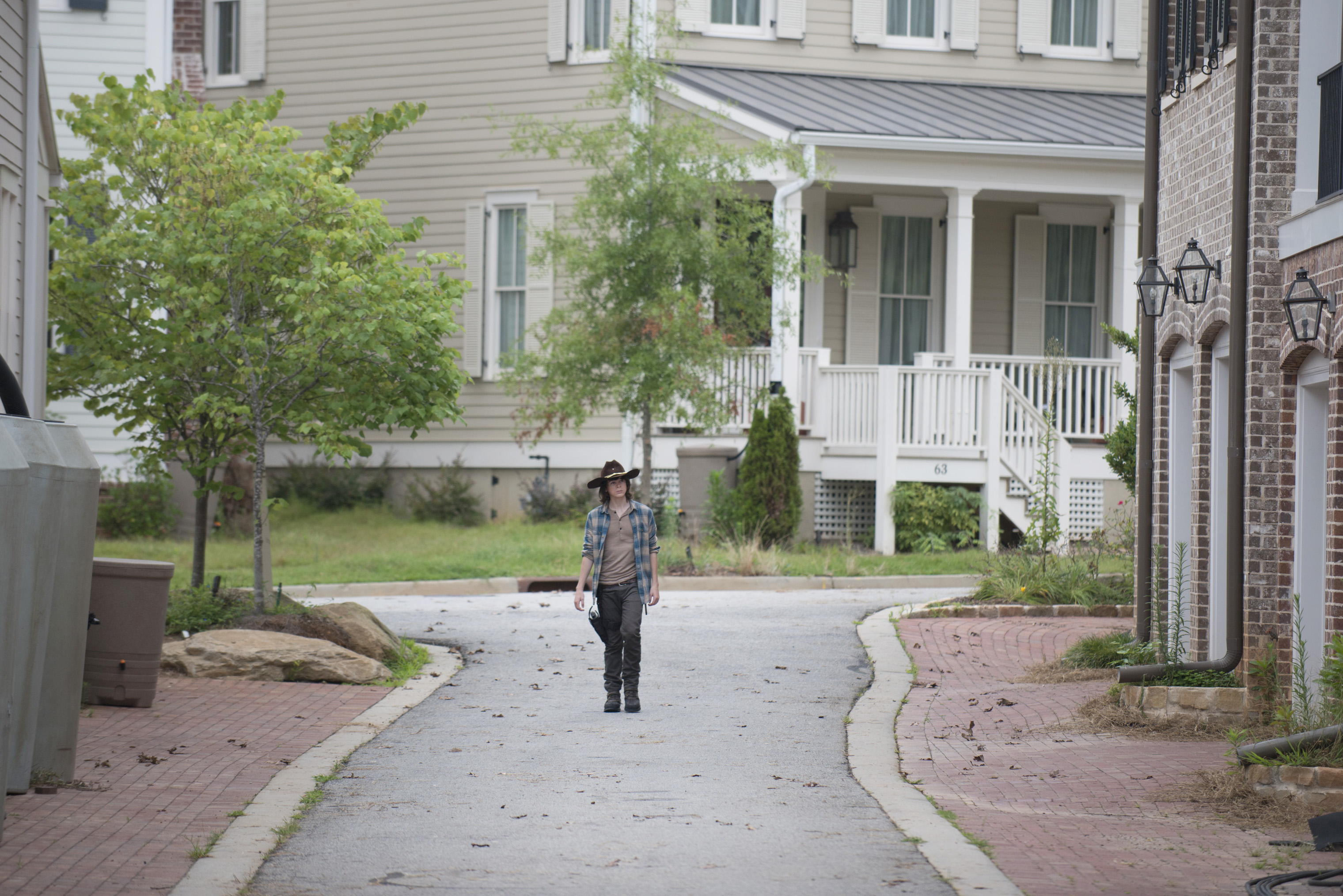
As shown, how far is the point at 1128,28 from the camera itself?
77.8ft

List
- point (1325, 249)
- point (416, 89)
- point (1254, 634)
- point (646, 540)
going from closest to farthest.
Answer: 1. point (1325, 249)
2. point (1254, 634)
3. point (646, 540)
4. point (416, 89)

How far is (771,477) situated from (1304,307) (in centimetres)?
1078

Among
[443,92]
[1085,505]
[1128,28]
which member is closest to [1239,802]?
[1085,505]

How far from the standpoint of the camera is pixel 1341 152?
8.57m

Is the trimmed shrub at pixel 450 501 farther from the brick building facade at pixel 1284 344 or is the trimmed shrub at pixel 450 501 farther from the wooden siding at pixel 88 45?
the brick building facade at pixel 1284 344

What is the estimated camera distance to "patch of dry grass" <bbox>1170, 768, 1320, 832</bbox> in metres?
6.82

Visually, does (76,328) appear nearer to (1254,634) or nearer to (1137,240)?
(1254,634)

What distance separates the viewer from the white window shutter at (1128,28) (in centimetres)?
2356

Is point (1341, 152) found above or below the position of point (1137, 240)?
below

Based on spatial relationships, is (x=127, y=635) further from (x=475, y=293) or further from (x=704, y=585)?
(x=475, y=293)

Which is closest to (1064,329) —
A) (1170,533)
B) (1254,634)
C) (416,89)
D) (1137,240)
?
(1137,240)

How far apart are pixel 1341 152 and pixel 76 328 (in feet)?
32.0

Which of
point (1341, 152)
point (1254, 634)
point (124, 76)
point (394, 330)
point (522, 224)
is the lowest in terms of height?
point (1254, 634)

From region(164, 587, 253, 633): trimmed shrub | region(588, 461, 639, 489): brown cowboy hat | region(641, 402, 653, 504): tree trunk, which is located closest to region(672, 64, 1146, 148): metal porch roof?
region(641, 402, 653, 504): tree trunk
